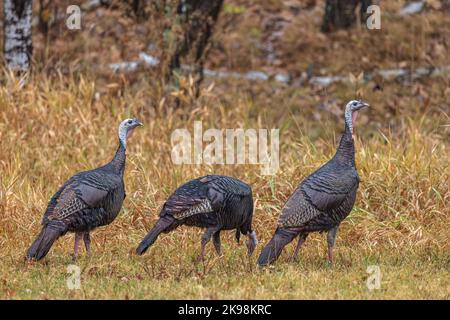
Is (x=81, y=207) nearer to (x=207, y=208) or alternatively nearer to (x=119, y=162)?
(x=119, y=162)

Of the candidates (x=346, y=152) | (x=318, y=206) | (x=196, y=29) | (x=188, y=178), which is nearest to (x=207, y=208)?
(x=318, y=206)

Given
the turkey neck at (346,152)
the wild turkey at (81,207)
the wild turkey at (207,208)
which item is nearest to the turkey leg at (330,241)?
the turkey neck at (346,152)

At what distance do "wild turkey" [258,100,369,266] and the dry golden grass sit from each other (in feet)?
0.70

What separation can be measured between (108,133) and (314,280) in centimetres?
450

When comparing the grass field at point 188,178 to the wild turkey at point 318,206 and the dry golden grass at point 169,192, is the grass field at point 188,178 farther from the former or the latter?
the wild turkey at point 318,206

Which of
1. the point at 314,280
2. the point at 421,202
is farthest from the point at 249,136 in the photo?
the point at 314,280

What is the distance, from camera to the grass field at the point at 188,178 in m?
6.96

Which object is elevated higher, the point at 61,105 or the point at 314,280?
the point at 61,105

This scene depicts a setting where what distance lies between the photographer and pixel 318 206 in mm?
7598

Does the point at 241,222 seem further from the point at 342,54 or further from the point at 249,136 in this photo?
the point at 342,54

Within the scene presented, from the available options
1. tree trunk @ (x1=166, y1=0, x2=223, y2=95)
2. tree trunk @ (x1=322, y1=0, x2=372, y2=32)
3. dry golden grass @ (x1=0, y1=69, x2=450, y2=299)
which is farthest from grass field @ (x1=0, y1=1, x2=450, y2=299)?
tree trunk @ (x1=322, y1=0, x2=372, y2=32)

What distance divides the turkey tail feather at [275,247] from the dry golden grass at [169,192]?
10 centimetres

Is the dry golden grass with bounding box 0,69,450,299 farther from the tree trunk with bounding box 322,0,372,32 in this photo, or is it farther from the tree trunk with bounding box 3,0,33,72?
the tree trunk with bounding box 322,0,372,32

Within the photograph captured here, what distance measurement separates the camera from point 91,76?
13.2 m
